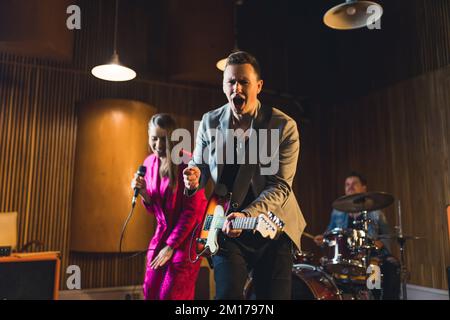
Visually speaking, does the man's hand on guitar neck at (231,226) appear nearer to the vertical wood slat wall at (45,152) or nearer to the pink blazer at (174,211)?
the pink blazer at (174,211)

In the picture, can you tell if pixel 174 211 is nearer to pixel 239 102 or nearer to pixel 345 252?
pixel 239 102

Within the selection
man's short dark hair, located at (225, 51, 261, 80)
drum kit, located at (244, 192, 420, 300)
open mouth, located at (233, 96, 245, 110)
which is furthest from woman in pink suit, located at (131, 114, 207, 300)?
drum kit, located at (244, 192, 420, 300)

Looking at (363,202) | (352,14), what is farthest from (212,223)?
(363,202)

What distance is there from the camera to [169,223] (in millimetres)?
2143

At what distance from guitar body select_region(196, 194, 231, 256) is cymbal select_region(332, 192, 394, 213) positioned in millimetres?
1872

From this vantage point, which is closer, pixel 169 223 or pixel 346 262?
pixel 169 223

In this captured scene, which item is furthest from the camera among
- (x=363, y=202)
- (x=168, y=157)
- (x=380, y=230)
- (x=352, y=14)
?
(x=380, y=230)

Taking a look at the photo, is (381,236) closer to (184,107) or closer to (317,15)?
(317,15)

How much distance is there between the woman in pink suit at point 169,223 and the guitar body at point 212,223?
197mm

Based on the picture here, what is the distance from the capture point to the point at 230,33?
11.7 ft

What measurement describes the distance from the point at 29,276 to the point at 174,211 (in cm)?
180

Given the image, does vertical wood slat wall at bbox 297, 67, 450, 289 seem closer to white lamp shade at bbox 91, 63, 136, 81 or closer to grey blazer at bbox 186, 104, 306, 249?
grey blazer at bbox 186, 104, 306, 249

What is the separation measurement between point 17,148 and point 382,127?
3908 millimetres
